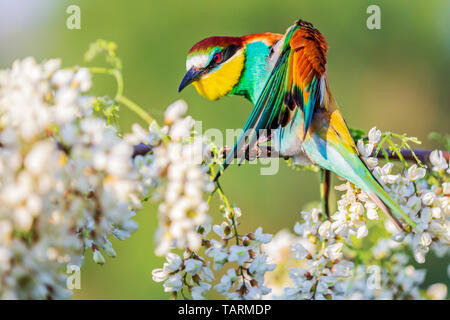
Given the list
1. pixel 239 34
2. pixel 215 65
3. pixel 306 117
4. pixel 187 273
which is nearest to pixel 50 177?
pixel 187 273

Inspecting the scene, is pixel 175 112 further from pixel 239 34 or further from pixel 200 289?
pixel 239 34

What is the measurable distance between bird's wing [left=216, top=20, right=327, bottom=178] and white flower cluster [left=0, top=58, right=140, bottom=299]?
2.08 feet

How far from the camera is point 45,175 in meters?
0.85

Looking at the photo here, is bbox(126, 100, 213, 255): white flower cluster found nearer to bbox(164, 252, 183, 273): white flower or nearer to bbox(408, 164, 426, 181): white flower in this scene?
bbox(164, 252, 183, 273): white flower

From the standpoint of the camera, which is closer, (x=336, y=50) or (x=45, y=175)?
(x=45, y=175)

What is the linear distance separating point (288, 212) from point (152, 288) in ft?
4.21

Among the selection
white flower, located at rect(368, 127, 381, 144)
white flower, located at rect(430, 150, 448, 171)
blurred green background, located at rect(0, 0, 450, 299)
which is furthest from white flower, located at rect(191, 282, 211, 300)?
blurred green background, located at rect(0, 0, 450, 299)

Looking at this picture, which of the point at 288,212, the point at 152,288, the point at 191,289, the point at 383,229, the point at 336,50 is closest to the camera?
the point at 191,289

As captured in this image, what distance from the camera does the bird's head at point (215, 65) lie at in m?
1.83

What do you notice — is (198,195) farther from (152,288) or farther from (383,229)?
(152,288)

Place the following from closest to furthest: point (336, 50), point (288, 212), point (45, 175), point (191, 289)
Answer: point (45, 175)
point (191, 289)
point (288, 212)
point (336, 50)

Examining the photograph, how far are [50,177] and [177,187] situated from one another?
248 mm

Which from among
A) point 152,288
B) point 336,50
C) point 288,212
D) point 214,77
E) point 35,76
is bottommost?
point 152,288
